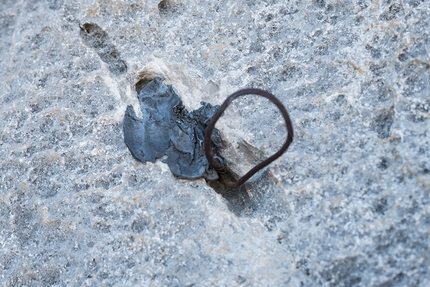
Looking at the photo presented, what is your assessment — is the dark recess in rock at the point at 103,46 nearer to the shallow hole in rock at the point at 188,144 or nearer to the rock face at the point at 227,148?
the rock face at the point at 227,148

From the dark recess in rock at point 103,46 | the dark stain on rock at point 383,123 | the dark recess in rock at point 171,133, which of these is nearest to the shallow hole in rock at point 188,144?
the dark recess in rock at point 171,133

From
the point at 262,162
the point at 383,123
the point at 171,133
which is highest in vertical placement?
the point at 383,123

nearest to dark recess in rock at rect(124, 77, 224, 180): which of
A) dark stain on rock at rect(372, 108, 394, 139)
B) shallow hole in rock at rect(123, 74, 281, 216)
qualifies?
shallow hole in rock at rect(123, 74, 281, 216)

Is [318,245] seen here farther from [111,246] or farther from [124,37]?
[124,37]

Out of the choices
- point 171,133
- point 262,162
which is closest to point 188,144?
point 171,133

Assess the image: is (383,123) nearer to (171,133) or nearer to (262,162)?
(262,162)

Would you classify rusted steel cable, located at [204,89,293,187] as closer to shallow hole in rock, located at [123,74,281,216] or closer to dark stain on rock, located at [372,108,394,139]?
shallow hole in rock, located at [123,74,281,216]

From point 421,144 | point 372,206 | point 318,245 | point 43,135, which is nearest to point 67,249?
point 43,135
